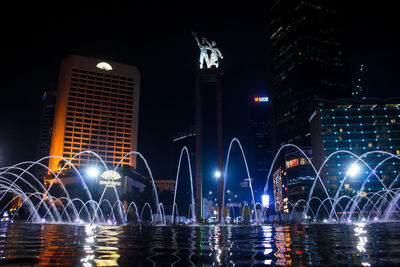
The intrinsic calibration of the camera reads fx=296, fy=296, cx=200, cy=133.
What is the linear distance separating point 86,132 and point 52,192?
2712 inches

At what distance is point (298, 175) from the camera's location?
129 meters

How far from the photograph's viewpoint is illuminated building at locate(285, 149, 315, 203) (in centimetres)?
12488

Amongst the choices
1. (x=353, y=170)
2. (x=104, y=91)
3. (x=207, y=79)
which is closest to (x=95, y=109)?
(x=104, y=91)

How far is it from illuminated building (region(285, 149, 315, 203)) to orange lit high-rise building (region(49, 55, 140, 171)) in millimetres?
75900

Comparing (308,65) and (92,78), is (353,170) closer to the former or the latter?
(308,65)

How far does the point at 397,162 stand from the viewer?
107188 millimetres

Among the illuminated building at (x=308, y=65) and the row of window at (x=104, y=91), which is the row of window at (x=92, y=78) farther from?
the illuminated building at (x=308, y=65)

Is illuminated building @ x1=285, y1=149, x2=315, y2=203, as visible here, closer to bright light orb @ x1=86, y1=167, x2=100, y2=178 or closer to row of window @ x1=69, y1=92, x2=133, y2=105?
bright light orb @ x1=86, y1=167, x2=100, y2=178

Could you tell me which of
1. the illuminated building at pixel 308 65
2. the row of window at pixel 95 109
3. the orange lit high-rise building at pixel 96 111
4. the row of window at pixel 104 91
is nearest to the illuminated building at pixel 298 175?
the illuminated building at pixel 308 65

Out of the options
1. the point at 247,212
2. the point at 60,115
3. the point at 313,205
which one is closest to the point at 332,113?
the point at 313,205

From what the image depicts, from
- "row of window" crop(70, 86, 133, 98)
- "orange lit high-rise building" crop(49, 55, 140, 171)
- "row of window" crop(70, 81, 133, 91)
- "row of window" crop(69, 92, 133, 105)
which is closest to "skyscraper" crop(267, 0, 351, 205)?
"orange lit high-rise building" crop(49, 55, 140, 171)

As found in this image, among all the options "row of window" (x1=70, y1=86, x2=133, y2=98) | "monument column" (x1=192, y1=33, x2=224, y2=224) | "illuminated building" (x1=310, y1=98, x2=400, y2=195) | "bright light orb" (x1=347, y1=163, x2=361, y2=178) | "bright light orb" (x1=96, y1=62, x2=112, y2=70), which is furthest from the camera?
"bright light orb" (x1=96, y1=62, x2=112, y2=70)

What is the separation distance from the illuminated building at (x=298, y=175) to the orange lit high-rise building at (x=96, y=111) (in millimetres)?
75900

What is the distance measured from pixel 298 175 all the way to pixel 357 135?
29.2 metres
